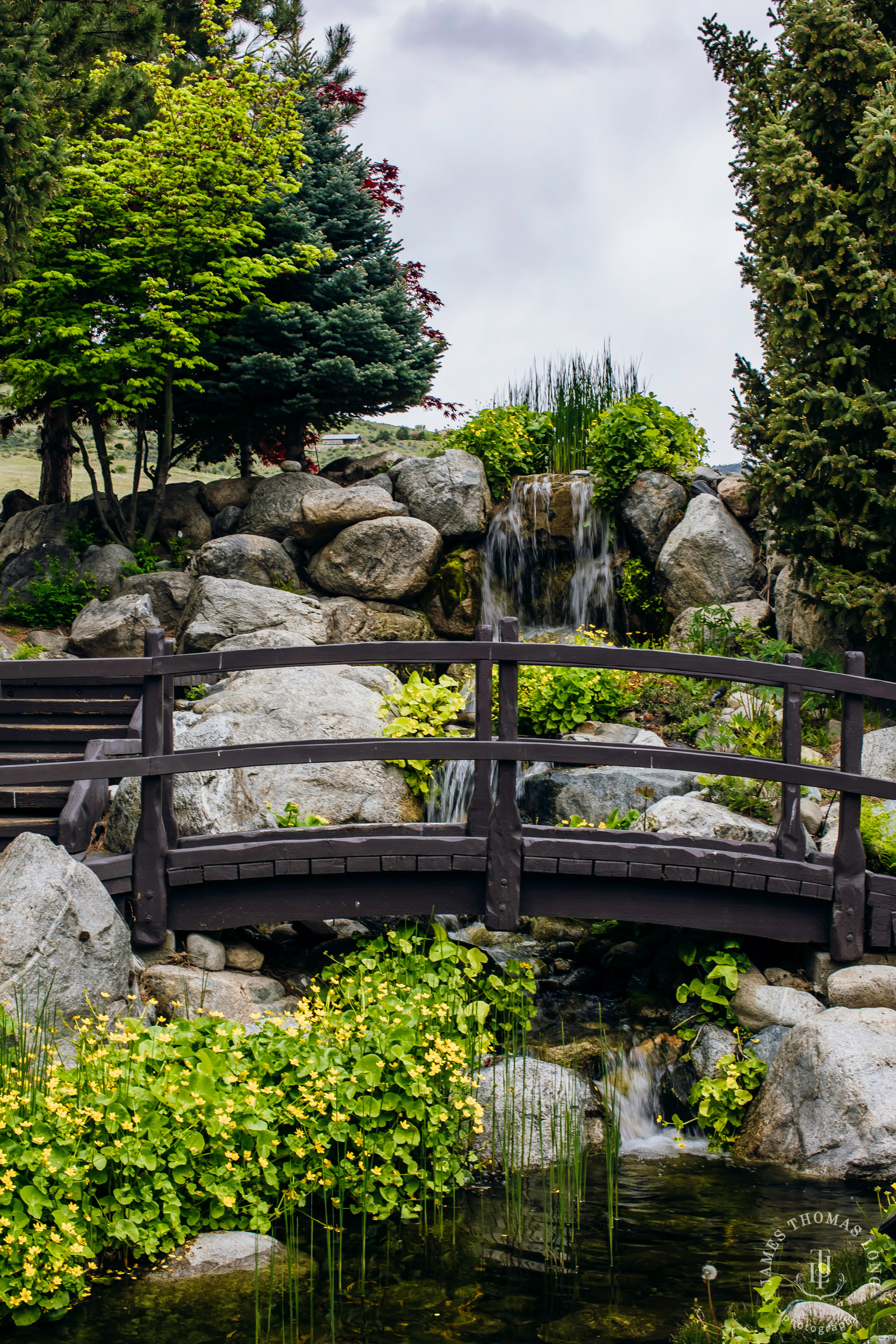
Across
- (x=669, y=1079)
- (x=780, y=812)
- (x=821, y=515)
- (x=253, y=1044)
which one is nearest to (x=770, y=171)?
(x=821, y=515)

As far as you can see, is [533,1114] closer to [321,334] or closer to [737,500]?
[737,500]

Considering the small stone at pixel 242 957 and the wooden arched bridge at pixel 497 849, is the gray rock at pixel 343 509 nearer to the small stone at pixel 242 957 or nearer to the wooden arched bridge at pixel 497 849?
the wooden arched bridge at pixel 497 849

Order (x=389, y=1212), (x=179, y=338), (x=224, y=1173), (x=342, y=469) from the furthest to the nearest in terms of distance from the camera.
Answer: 1. (x=342, y=469)
2. (x=179, y=338)
3. (x=389, y=1212)
4. (x=224, y=1173)

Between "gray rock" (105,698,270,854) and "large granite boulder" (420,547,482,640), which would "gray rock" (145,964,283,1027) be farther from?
"large granite boulder" (420,547,482,640)

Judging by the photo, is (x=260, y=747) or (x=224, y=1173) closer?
(x=224, y=1173)

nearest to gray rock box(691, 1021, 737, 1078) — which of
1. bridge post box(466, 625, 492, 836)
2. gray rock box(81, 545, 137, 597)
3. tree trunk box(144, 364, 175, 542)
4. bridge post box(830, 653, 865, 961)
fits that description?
bridge post box(830, 653, 865, 961)

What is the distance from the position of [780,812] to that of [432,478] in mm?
8761

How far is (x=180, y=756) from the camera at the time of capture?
19.9ft

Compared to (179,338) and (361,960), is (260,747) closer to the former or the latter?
(361,960)

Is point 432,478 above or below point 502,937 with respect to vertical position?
above

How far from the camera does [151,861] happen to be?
6.16 meters

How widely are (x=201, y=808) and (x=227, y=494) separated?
9691 mm

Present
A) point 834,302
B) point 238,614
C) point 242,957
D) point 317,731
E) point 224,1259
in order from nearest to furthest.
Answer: point 224,1259
point 242,957
point 317,731
point 834,302
point 238,614

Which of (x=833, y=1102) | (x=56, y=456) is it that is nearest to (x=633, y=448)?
(x=56, y=456)
